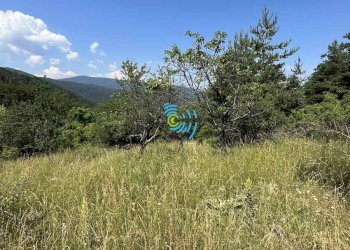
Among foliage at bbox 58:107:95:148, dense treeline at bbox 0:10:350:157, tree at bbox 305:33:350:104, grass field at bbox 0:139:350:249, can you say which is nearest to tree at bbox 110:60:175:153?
dense treeline at bbox 0:10:350:157

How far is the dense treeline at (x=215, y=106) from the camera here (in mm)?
6867

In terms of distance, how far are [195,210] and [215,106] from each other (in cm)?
580

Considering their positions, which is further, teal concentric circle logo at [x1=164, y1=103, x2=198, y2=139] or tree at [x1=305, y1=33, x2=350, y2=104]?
tree at [x1=305, y1=33, x2=350, y2=104]

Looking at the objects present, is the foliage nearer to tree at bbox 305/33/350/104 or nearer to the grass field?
the grass field

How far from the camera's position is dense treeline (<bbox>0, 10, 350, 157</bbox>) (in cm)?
687

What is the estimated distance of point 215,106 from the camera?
8188 mm

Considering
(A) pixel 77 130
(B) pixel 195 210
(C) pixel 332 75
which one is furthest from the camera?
(C) pixel 332 75

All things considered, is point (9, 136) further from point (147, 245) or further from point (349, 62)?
point (349, 62)

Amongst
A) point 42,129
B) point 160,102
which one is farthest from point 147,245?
point 42,129

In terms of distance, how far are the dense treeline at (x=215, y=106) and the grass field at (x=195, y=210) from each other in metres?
0.86

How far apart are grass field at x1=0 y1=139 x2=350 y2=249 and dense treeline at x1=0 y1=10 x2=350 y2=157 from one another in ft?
2.83

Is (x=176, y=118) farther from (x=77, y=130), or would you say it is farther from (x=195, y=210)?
(x=77, y=130)

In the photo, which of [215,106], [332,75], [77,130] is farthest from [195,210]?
[332,75]

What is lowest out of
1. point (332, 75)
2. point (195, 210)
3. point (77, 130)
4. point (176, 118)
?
point (77, 130)
